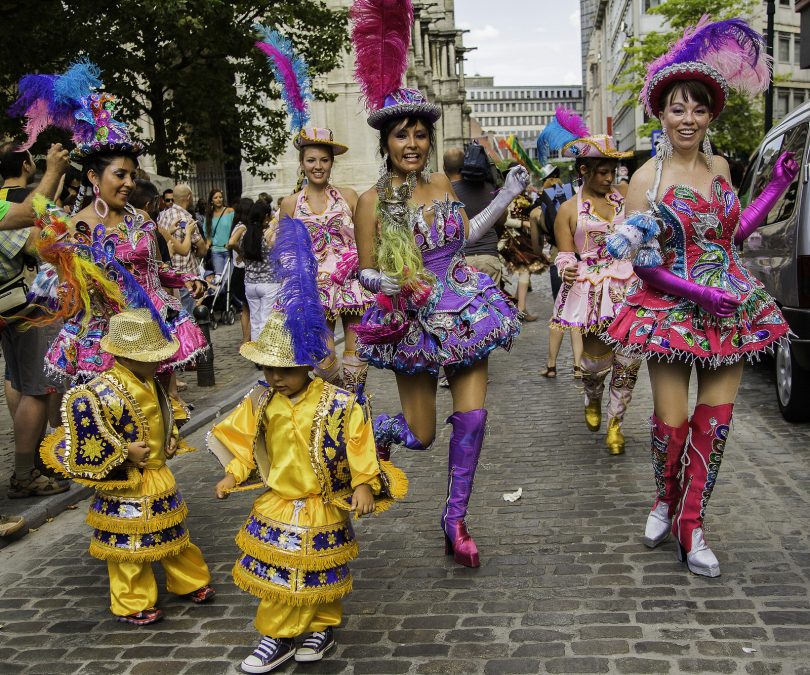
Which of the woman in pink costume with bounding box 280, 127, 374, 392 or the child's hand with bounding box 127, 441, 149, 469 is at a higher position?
the woman in pink costume with bounding box 280, 127, 374, 392

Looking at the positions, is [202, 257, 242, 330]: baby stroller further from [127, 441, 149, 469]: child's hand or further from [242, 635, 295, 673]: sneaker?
[242, 635, 295, 673]: sneaker

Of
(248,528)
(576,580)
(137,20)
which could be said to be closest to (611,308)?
(576,580)

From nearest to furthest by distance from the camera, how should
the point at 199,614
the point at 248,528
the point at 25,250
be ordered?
the point at 248,528 < the point at 199,614 < the point at 25,250

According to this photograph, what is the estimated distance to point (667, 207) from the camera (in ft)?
13.8

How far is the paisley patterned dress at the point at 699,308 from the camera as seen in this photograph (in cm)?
416

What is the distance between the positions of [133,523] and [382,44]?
2650 mm

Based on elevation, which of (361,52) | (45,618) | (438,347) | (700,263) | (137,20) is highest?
(137,20)

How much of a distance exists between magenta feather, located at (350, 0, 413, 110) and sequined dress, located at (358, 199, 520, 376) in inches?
26.0

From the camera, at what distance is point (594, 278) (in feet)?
21.6

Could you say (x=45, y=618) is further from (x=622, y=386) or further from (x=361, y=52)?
(x=622, y=386)

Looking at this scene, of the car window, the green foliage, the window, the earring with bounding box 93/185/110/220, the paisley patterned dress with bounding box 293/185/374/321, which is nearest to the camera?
the earring with bounding box 93/185/110/220

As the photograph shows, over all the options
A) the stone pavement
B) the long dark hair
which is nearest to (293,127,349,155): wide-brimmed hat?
the long dark hair

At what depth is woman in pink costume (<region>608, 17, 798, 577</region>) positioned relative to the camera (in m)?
4.16

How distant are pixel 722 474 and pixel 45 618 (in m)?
4.16
